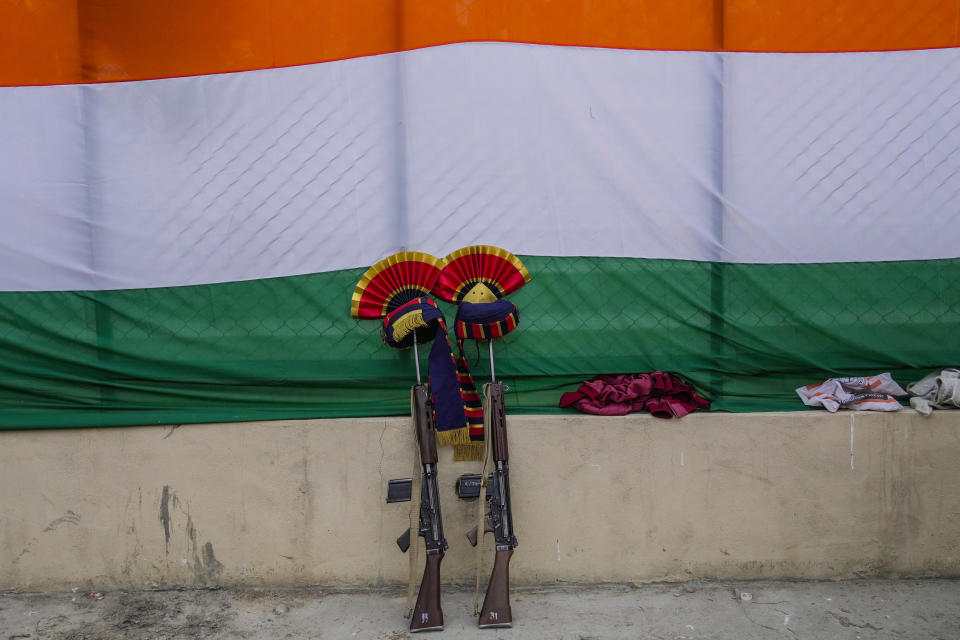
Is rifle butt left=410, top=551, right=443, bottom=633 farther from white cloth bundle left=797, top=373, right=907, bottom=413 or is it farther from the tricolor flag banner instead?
white cloth bundle left=797, top=373, right=907, bottom=413

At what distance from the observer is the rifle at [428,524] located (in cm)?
329

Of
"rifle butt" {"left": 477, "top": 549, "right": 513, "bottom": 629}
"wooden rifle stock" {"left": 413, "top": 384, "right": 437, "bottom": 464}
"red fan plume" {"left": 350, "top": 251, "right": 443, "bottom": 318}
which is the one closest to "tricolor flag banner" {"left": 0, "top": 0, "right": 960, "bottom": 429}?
"red fan plume" {"left": 350, "top": 251, "right": 443, "bottom": 318}

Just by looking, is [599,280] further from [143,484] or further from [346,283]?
[143,484]

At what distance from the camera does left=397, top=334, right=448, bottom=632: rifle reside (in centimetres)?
329

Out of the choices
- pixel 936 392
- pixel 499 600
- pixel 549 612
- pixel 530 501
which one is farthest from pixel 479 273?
pixel 936 392

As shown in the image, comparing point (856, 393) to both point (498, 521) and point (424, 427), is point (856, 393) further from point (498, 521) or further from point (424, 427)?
point (424, 427)

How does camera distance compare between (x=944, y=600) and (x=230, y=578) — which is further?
(x=230, y=578)

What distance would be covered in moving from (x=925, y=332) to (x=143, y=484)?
3732mm

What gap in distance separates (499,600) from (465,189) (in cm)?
182

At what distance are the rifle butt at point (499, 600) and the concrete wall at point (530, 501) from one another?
34 cm

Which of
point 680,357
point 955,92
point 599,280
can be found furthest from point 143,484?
point 955,92

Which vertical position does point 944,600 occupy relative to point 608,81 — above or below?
below

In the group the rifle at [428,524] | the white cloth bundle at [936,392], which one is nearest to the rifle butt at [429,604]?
the rifle at [428,524]

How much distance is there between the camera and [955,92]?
360cm
